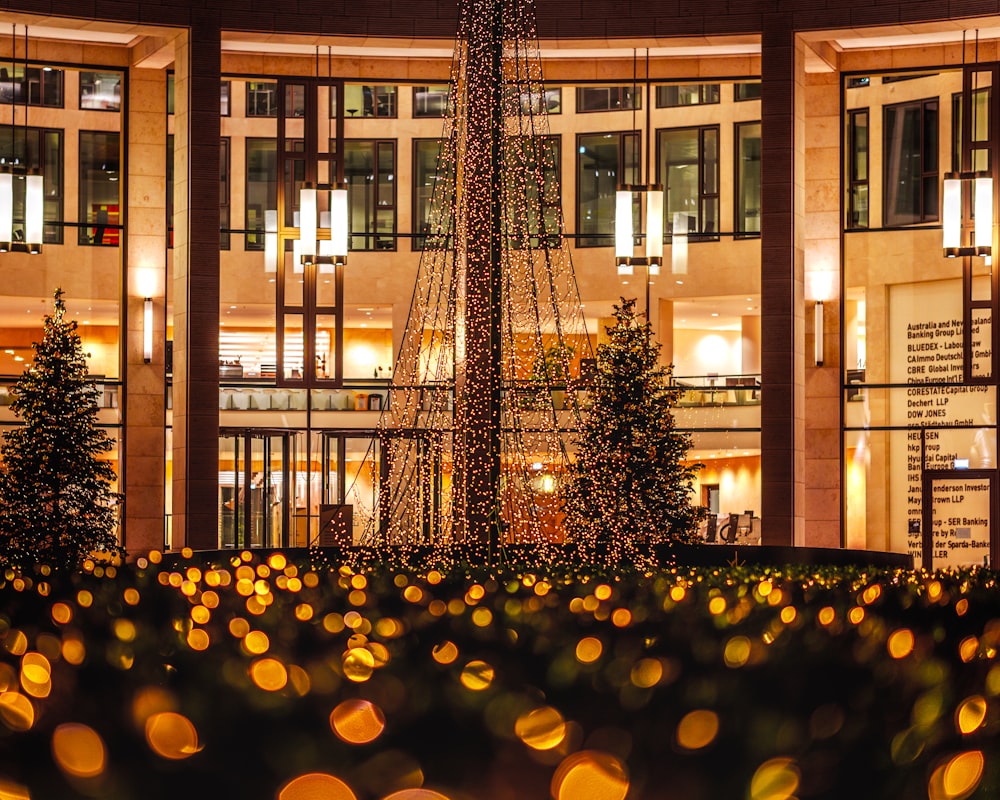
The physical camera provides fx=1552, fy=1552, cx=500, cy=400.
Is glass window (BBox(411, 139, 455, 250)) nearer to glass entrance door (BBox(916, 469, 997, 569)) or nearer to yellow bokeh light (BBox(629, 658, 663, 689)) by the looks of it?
glass entrance door (BBox(916, 469, 997, 569))

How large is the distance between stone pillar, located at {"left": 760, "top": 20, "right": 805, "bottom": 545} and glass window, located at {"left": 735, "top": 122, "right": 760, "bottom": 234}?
134 inches

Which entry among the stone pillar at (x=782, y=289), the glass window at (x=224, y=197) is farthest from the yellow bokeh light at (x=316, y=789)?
the glass window at (x=224, y=197)

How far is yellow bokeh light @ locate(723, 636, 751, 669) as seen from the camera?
3.76 meters

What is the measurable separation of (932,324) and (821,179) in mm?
2446

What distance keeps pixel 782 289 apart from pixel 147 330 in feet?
26.8

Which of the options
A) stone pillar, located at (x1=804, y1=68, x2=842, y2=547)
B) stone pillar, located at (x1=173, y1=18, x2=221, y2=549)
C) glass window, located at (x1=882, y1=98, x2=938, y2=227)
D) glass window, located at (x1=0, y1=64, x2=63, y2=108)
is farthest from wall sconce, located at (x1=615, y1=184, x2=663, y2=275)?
glass window, located at (x1=0, y1=64, x2=63, y2=108)

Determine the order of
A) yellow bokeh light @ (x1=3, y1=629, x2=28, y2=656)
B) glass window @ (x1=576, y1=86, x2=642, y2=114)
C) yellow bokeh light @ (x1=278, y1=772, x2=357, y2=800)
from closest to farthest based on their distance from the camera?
yellow bokeh light @ (x1=278, y1=772, x2=357, y2=800) → yellow bokeh light @ (x1=3, y1=629, x2=28, y2=656) → glass window @ (x1=576, y1=86, x2=642, y2=114)

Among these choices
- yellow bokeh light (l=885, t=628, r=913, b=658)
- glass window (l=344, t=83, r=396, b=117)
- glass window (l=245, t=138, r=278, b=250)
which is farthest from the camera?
glass window (l=344, t=83, r=396, b=117)

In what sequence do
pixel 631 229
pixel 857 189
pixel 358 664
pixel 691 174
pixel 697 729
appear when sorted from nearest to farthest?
pixel 697 729, pixel 358 664, pixel 631 229, pixel 857 189, pixel 691 174

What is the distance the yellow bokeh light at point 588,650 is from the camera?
3.69 metres

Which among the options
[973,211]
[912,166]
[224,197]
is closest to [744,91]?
[912,166]

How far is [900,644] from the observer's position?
153 inches

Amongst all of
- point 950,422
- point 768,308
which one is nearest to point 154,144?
point 768,308

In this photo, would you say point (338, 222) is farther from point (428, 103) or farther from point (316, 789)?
point (316, 789)
